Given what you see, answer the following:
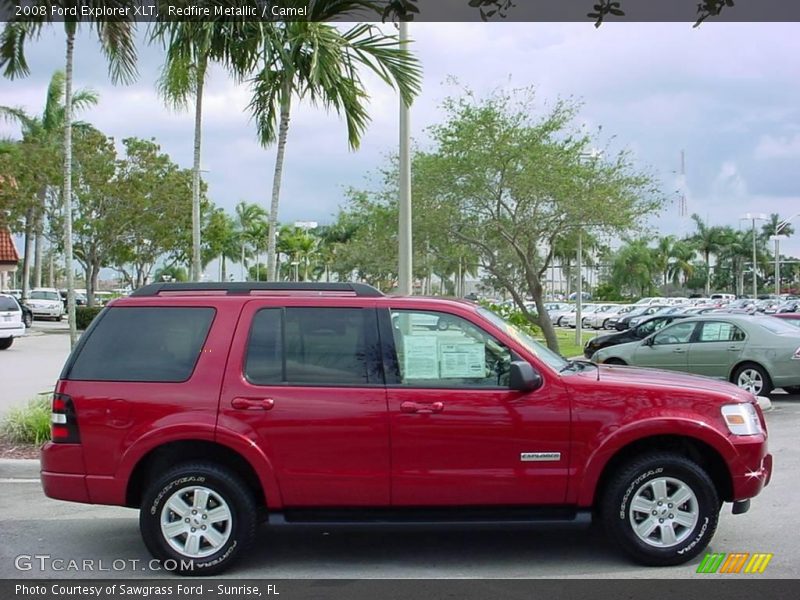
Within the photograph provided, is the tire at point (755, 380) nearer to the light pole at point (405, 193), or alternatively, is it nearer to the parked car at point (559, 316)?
the light pole at point (405, 193)

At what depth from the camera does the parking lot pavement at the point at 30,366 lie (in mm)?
15391

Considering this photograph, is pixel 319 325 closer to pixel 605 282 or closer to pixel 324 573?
pixel 324 573

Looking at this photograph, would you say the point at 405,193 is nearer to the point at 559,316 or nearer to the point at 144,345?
the point at 144,345

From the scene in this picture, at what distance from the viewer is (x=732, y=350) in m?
14.0

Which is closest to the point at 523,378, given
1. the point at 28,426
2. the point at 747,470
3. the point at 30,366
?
the point at 747,470

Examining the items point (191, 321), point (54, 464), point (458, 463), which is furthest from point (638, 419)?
point (54, 464)

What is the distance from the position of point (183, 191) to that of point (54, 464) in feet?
111

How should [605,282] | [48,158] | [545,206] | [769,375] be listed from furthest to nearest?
[605,282]
[48,158]
[545,206]
[769,375]

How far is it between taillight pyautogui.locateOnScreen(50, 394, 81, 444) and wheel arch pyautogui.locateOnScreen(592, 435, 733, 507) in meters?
3.45

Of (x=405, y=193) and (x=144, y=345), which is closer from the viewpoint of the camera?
(x=144, y=345)

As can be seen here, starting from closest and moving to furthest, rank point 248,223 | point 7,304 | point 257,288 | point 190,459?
point 190,459
point 257,288
point 7,304
point 248,223

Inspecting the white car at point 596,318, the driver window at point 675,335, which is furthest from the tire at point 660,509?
the white car at point 596,318

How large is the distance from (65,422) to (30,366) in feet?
55.4

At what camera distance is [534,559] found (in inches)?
235
